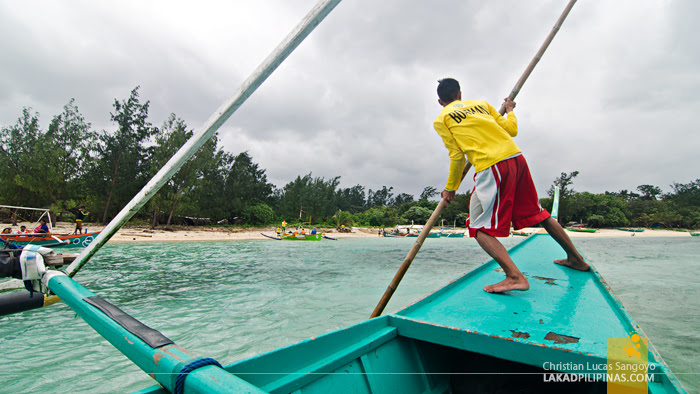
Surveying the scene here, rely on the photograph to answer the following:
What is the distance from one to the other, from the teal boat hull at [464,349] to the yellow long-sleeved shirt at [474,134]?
3.32 ft

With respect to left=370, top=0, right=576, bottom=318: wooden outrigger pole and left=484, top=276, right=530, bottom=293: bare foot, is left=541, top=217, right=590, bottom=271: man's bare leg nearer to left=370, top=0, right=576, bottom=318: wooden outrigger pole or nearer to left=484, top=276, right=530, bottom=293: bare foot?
left=484, top=276, right=530, bottom=293: bare foot

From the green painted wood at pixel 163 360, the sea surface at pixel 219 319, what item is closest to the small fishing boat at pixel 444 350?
the green painted wood at pixel 163 360

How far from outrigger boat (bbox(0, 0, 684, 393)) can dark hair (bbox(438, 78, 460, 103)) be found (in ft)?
3.74

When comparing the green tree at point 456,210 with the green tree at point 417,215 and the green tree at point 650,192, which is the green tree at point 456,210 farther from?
the green tree at point 650,192

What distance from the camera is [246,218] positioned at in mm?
36469

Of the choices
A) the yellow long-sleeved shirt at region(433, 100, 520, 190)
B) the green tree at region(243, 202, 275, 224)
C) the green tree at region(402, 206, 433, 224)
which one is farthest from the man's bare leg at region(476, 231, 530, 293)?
the green tree at region(402, 206, 433, 224)

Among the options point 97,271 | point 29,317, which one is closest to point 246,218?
point 97,271

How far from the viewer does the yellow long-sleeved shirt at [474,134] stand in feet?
7.41

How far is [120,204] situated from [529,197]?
3176 centimetres

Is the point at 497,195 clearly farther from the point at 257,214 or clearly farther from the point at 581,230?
the point at 581,230

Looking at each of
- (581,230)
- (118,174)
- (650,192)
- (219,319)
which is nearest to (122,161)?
(118,174)

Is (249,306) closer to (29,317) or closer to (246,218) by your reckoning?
(29,317)

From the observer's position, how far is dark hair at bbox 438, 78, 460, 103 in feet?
8.61

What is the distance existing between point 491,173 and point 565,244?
123 centimetres
